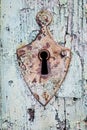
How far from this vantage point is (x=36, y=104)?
86.1m

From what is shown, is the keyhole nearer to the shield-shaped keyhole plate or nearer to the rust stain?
the shield-shaped keyhole plate

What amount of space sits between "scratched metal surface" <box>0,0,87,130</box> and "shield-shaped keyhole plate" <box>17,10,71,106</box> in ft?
0.06

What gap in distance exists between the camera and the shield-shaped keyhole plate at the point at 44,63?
86.1 meters

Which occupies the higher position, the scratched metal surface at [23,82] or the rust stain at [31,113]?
the scratched metal surface at [23,82]

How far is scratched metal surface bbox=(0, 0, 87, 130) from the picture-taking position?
8612 centimetres

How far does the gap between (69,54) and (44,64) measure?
0.09 m

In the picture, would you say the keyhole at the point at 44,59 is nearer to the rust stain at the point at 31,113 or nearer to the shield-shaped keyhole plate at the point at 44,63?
the shield-shaped keyhole plate at the point at 44,63

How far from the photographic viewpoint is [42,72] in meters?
86.1

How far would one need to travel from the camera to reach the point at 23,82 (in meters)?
86.1

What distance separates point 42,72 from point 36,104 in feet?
0.37

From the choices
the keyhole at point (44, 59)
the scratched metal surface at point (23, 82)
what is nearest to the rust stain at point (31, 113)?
the scratched metal surface at point (23, 82)

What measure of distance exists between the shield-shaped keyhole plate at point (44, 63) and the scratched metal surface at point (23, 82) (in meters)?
0.02

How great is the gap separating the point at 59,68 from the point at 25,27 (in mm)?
182

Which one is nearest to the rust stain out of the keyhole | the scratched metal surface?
the scratched metal surface
